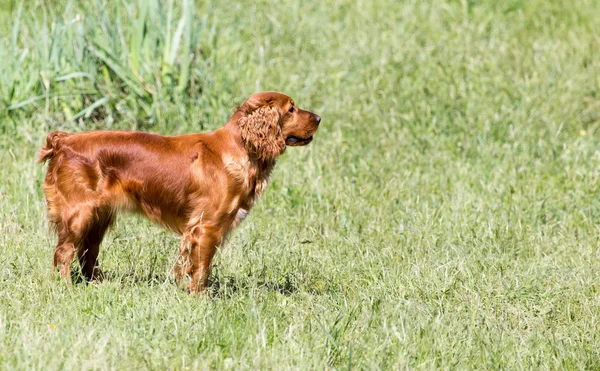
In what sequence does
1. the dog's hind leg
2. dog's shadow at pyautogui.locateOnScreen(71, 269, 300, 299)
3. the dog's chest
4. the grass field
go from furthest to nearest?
the dog's hind leg < the dog's chest < dog's shadow at pyautogui.locateOnScreen(71, 269, 300, 299) < the grass field

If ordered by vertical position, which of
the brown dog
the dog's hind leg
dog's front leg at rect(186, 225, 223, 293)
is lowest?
the dog's hind leg

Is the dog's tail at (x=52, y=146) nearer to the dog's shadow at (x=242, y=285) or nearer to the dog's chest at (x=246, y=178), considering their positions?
the dog's chest at (x=246, y=178)

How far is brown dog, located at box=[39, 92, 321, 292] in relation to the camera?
4824mm

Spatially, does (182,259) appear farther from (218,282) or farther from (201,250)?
(218,282)

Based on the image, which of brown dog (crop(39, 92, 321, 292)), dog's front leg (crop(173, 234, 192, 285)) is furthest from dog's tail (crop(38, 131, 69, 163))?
dog's front leg (crop(173, 234, 192, 285))

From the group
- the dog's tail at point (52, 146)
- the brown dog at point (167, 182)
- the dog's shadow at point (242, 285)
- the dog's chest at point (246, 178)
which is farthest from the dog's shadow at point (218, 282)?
the dog's tail at point (52, 146)

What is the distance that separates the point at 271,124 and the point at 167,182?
0.67 metres

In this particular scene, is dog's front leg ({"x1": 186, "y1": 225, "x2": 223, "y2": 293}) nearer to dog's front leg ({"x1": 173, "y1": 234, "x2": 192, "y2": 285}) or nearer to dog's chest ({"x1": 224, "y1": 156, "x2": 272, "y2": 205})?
dog's front leg ({"x1": 173, "y1": 234, "x2": 192, "y2": 285})

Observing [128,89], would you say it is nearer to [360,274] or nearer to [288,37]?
[288,37]

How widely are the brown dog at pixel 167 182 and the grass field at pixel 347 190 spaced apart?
0.90 feet

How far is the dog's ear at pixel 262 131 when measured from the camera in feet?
16.2

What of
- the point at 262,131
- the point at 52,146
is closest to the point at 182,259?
the point at 262,131

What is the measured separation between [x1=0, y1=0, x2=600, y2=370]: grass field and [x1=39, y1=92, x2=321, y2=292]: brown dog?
27cm

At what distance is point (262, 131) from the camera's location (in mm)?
4941
